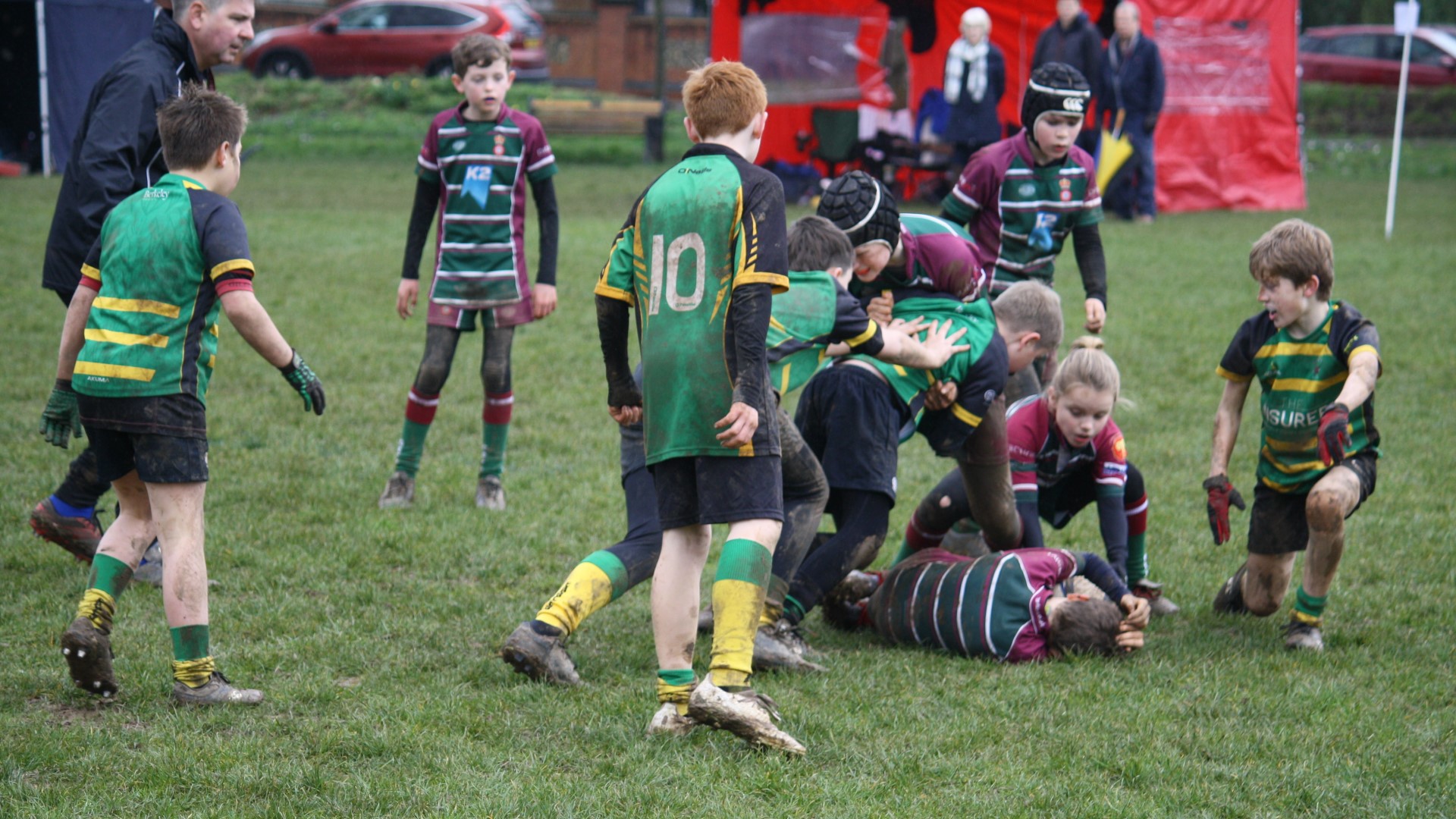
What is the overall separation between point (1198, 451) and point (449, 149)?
4.10 m

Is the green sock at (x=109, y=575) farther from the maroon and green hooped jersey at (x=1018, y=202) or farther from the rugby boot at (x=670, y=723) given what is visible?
the maroon and green hooped jersey at (x=1018, y=202)

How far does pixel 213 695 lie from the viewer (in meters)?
3.85

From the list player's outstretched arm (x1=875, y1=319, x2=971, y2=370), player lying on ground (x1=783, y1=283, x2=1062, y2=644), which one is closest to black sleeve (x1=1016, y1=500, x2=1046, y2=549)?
player lying on ground (x1=783, y1=283, x2=1062, y2=644)

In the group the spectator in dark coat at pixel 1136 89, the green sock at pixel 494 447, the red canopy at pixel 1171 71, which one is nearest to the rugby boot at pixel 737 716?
the green sock at pixel 494 447

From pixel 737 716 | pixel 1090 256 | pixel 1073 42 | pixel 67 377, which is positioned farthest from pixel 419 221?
Answer: pixel 1073 42

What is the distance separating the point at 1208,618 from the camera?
16.4 ft

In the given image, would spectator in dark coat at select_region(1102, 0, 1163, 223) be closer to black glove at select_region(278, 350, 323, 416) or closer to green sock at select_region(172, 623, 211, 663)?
black glove at select_region(278, 350, 323, 416)

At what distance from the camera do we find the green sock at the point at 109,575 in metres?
3.89

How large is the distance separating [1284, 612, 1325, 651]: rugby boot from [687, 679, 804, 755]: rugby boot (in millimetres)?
2023

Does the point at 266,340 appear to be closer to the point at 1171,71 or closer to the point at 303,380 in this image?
the point at 303,380

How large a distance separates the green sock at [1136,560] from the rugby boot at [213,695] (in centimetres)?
313

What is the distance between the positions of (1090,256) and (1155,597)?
1.69 m

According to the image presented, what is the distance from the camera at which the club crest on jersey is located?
20.1 feet

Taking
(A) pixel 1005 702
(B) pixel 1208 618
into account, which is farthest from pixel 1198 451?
(A) pixel 1005 702
